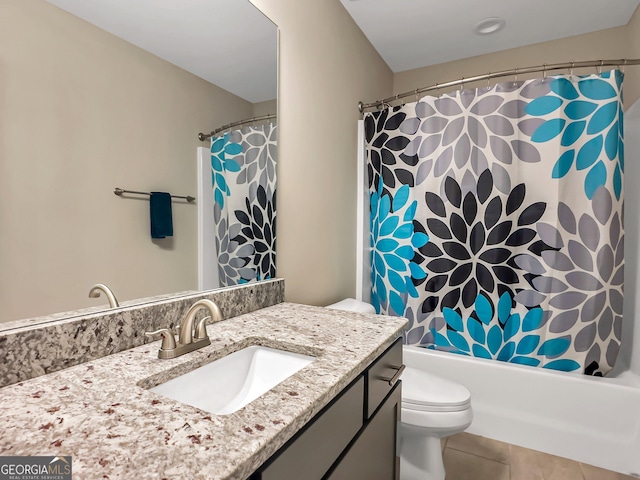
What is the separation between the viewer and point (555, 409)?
173 cm

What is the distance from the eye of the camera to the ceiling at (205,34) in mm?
897

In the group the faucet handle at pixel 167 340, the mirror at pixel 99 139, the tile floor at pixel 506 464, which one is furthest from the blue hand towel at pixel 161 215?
the tile floor at pixel 506 464

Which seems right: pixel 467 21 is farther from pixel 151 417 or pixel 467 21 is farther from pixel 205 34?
pixel 151 417

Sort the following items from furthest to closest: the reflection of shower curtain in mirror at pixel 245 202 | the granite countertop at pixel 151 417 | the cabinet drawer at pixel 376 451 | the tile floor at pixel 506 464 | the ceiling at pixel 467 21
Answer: the ceiling at pixel 467 21 < the tile floor at pixel 506 464 < the reflection of shower curtain in mirror at pixel 245 202 < the cabinet drawer at pixel 376 451 < the granite countertop at pixel 151 417

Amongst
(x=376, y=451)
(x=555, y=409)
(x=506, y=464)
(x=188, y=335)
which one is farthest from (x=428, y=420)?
(x=188, y=335)

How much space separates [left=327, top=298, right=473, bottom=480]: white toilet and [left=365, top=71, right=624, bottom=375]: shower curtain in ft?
1.95

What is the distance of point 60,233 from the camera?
0.78 metres

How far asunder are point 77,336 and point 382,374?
0.78m

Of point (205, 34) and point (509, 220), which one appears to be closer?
point (205, 34)

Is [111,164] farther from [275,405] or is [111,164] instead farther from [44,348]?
[275,405]

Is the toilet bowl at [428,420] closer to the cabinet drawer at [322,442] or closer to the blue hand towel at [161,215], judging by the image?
the cabinet drawer at [322,442]

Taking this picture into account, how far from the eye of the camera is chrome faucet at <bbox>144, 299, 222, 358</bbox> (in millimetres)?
834

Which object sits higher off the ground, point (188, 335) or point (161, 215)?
point (161, 215)

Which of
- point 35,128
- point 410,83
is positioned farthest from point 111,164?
point 410,83
